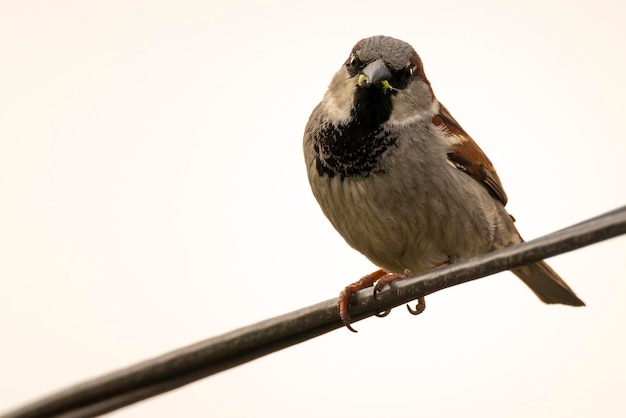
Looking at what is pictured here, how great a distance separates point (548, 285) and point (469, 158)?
596mm

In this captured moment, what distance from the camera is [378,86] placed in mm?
2965

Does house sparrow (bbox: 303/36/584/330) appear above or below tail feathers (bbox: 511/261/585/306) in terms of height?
above

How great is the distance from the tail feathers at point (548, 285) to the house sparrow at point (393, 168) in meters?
0.31

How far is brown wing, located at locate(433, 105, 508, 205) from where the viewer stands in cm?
307

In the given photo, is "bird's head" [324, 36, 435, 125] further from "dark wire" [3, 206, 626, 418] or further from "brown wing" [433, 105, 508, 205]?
"dark wire" [3, 206, 626, 418]

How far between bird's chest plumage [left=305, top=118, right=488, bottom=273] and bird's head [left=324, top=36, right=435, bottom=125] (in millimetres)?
63

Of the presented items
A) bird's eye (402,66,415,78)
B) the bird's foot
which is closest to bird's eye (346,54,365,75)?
bird's eye (402,66,415,78)

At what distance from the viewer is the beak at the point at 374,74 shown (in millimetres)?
2920

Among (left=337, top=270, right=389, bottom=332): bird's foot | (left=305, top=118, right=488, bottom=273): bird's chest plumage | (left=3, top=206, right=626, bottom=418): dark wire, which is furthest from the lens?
(left=305, top=118, right=488, bottom=273): bird's chest plumage

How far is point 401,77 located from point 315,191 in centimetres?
44

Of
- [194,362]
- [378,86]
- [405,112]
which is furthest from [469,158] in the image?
[194,362]

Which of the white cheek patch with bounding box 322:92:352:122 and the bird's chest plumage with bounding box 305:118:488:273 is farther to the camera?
the white cheek patch with bounding box 322:92:352:122

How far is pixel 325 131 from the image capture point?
3.03 meters

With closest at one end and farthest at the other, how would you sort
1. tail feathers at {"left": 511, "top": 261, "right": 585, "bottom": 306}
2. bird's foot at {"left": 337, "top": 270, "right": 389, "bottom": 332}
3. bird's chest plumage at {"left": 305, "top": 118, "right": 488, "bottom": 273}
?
bird's foot at {"left": 337, "top": 270, "right": 389, "bottom": 332} → bird's chest plumage at {"left": 305, "top": 118, "right": 488, "bottom": 273} → tail feathers at {"left": 511, "top": 261, "right": 585, "bottom": 306}
